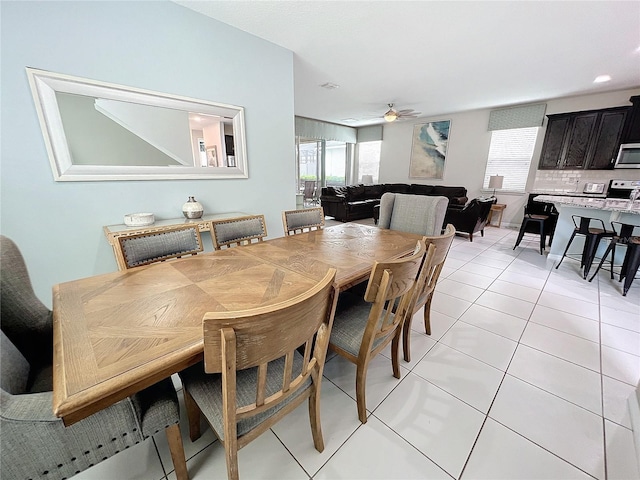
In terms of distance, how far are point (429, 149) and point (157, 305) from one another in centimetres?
730

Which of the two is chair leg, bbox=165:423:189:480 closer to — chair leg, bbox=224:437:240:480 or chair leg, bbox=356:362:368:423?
chair leg, bbox=224:437:240:480

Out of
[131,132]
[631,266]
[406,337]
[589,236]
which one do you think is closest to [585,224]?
[589,236]

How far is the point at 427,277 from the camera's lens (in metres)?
1.57

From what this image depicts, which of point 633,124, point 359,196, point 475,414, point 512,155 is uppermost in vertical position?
point 633,124

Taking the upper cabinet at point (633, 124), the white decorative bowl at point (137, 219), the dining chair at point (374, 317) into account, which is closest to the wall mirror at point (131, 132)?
the white decorative bowl at point (137, 219)

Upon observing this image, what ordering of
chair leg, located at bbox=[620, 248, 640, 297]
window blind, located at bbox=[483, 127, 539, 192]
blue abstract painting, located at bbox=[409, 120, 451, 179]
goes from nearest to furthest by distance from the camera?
chair leg, located at bbox=[620, 248, 640, 297]
window blind, located at bbox=[483, 127, 539, 192]
blue abstract painting, located at bbox=[409, 120, 451, 179]

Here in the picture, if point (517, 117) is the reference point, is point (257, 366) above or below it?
below

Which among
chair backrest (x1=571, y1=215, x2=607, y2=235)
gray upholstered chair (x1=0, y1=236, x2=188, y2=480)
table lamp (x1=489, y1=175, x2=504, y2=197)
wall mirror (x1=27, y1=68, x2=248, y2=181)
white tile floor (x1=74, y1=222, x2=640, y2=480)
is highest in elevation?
wall mirror (x1=27, y1=68, x2=248, y2=181)

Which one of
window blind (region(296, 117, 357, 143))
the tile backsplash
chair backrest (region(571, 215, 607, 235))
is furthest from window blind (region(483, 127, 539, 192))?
window blind (region(296, 117, 357, 143))

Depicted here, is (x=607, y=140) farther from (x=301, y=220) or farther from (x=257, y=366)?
(x=257, y=366)

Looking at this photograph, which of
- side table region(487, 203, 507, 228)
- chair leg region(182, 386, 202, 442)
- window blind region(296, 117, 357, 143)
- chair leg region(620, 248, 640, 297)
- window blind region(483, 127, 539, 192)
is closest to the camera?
chair leg region(182, 386, 202, 442)

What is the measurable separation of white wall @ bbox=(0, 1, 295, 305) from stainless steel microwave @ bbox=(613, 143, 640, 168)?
18.8 feet

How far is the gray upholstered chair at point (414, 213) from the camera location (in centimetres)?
239

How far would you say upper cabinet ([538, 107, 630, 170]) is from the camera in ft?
13.8
